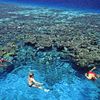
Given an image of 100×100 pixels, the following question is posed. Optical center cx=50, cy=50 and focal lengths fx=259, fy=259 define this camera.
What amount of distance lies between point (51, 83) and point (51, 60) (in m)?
5.48

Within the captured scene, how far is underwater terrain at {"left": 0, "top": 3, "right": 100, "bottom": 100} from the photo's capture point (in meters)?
20.8

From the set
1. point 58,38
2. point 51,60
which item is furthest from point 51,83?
point 58,38

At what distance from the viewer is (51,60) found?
27.4 metres

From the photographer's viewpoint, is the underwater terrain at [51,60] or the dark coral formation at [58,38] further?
the dark coral formation at [58,38]

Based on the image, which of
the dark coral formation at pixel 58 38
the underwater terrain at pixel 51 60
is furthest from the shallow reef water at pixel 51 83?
the dark coral formation at pixel 58 38

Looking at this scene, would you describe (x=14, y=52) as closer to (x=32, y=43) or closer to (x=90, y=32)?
(x=32, y=43)

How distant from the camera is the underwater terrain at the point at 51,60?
20828 millimetres

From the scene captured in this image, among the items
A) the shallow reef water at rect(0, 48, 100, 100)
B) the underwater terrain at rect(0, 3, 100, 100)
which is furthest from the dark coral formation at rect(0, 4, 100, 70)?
the shallow reef water at rect(0, 48, 100, 100)

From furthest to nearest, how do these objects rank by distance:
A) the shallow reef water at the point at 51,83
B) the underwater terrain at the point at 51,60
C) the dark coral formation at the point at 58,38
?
the dark coral formation at the point at 58,38
the underwater terrain at the point at 51,60
the shallow reef water at the point at 51,83

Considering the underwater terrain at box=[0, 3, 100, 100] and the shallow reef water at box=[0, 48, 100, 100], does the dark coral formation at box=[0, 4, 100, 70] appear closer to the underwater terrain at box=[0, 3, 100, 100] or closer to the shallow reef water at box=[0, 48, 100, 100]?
the underwater terrain at box=[0, 3, 100, 100]

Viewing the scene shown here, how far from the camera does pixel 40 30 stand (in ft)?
132

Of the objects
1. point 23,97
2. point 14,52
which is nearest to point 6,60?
point 14,52

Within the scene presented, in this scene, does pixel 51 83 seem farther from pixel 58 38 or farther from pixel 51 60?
pixel 58 38

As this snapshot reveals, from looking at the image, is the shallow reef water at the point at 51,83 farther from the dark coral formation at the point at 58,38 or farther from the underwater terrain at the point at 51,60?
the dark coral formation at the point at 58,38
